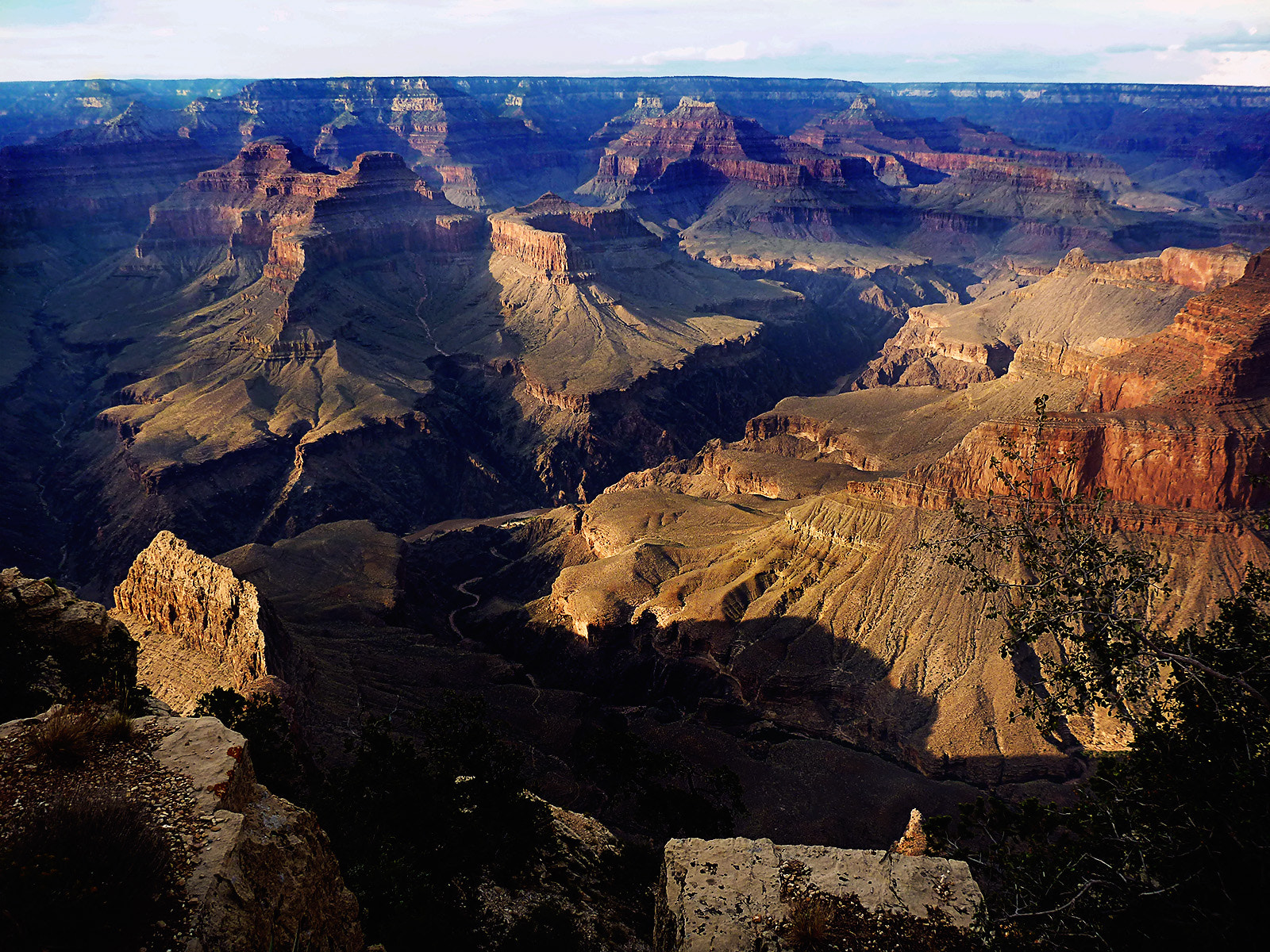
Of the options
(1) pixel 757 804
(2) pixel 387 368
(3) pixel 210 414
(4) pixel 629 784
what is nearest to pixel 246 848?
(4) pixel 629 784

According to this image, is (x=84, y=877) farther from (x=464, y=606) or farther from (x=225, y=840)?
(x=464, y=606)

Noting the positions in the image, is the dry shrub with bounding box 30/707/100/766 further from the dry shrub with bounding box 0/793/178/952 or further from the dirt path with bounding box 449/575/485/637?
the dirt path with bounding box 449/575/485/637

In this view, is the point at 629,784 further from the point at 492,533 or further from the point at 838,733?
the point at 492,533

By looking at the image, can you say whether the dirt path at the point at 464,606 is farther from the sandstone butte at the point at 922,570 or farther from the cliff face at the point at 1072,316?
the cliff face at the point at 1072,316

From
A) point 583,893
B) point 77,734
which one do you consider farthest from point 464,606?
point 77,734

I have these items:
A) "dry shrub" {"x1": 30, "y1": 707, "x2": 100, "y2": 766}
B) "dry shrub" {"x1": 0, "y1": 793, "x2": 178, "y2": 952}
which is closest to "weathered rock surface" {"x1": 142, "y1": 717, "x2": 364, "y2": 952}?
"dry shrub" {"x1": 0, "y1": 793, "x2": 178, "y2": 952}
